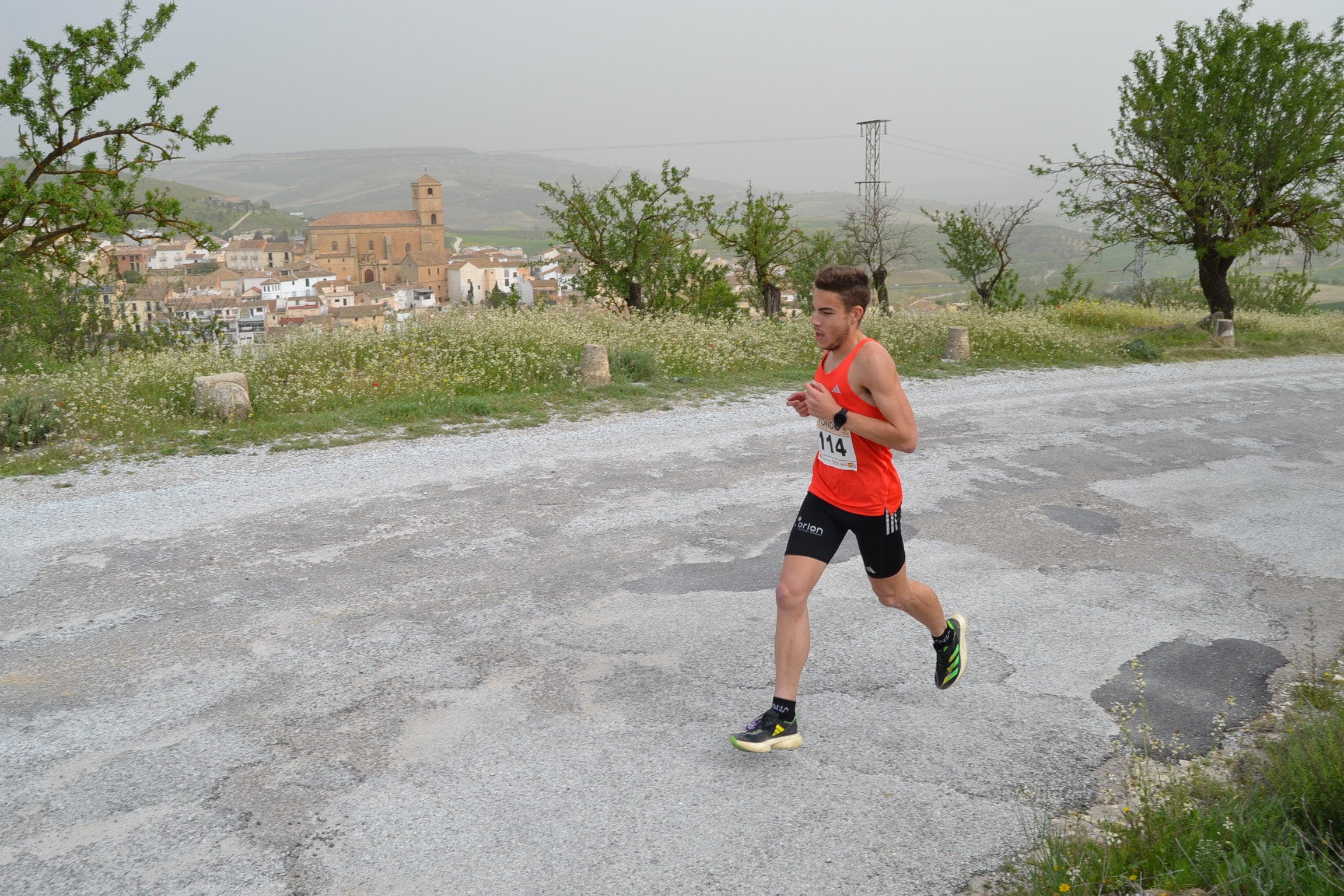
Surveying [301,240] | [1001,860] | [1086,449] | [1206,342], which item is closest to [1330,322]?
[1206,342]

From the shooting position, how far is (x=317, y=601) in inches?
204

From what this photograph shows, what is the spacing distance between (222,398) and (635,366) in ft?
17.4

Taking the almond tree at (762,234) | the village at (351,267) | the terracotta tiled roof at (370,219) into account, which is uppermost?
the terracotta tiled roof at (370,219)

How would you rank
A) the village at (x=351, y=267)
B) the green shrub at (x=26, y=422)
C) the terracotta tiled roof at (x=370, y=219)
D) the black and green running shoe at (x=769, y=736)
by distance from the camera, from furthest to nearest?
the terracotta tiled roof at (x=370, y=219) < the village at (x=351, y=267) < the green shrub at (x=26, y=422) < the black and green running shoe at (x=769, y=736)

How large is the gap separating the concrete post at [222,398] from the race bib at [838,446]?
7888 mm

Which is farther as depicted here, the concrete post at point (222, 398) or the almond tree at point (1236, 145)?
the almond tree at point (1236, 145)

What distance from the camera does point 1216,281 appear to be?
2095 centimetres

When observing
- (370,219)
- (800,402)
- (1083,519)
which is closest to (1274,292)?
(1083,519)

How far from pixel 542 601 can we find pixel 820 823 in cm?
242

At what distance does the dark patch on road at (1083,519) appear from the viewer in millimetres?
6719

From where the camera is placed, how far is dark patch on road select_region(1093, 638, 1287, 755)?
3936 mm

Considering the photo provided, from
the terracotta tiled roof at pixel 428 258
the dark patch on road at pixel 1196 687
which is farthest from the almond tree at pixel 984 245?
the terracotta tiled roof at pixel 428 258

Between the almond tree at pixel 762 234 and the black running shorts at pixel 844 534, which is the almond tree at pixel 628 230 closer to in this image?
the almond tree at pixel 762 234

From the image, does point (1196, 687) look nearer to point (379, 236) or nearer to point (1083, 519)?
point (1083, 519)
